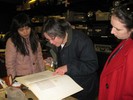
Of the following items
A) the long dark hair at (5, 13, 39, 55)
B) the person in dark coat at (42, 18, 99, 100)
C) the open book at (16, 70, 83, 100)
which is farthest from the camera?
the long dark hair at (5, 13, 39, 55)

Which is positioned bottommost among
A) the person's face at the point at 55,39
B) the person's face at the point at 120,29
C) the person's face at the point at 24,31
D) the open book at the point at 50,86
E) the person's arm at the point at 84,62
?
the open book at the point at 50,86

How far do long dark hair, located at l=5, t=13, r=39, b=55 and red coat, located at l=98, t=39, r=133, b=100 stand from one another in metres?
1.08

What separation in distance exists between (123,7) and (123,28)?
136mm

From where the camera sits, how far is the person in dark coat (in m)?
1.50

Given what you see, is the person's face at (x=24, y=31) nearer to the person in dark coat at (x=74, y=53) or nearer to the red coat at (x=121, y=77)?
the person in dark coat at (x=74, y=53)

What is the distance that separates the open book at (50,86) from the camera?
1234mm

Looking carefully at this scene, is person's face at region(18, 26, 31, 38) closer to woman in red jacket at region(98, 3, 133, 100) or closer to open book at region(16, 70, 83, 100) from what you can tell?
open book at region(16, 70, 83, 100)

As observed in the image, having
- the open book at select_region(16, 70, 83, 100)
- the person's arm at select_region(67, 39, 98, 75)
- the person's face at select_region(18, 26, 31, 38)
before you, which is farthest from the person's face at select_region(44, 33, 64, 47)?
the person's face at select_region(18, 26, 31, 38)

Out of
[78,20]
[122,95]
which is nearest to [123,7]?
[122,95]

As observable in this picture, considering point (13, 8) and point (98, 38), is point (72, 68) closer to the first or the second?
point (98, 38)

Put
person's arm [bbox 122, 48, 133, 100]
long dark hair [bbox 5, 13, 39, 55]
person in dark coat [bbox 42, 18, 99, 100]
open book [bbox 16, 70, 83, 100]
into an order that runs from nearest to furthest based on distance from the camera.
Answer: person's arm [bbox 122, 48, 133, 100] → open book [bbox 16, 70, 83, 100] → person in dark coat [bbox 42, 18, 99, 100] → long dark hair [bbox 5, 13, 39, 55]

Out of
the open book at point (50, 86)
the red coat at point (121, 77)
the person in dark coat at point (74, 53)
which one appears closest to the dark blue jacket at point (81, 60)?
the person in dark coat at point (74, 53)

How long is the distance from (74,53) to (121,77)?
604 mm

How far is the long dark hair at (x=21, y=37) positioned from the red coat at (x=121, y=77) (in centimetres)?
108
